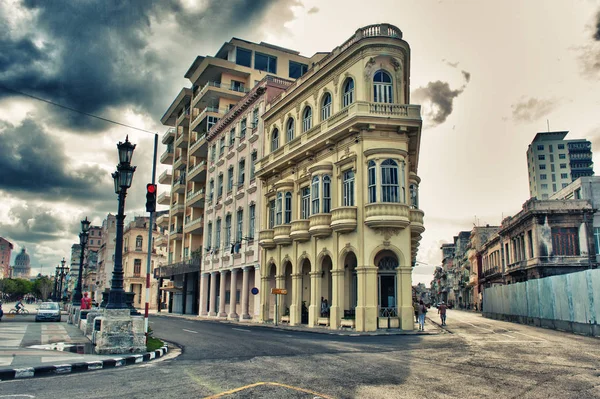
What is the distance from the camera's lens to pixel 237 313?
39.4 metres

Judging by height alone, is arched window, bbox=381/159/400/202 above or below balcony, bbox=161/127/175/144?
below

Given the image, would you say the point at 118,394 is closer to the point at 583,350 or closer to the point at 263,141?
the point at 583,350

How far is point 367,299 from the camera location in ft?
81.0

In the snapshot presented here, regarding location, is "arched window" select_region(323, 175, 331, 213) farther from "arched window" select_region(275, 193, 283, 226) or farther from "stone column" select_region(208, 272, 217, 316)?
"stone column" select_region(208, 272, 217, 316)

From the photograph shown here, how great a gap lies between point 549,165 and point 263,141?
113572 millimetres

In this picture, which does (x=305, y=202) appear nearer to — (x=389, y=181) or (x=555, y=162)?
(x=389, y=181)

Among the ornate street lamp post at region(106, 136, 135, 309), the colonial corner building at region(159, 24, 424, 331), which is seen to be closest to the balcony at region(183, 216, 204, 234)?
the colonial corner building at region(159, 24, 424, 331)

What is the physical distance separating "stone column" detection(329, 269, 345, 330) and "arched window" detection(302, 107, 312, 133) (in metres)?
10.5

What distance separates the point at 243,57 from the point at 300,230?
2786cm

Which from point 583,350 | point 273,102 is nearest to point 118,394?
point 583,350

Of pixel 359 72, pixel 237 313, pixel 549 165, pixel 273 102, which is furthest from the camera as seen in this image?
pixel 549 165

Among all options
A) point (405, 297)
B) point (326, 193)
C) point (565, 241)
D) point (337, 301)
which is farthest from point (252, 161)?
point (565, 241)

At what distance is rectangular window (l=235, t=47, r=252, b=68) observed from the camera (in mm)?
50531

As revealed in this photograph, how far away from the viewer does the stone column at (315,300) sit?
28.0 meters
